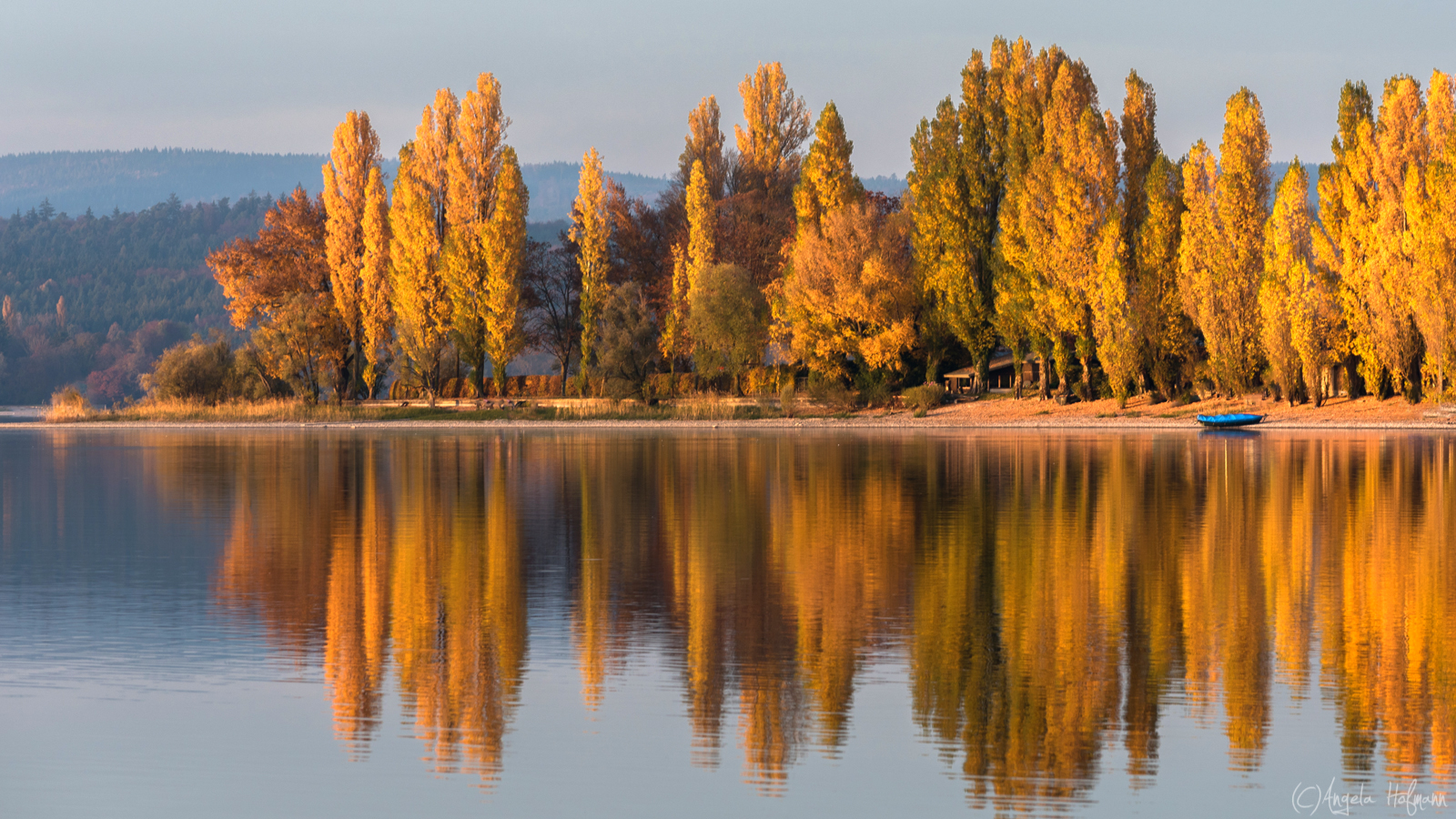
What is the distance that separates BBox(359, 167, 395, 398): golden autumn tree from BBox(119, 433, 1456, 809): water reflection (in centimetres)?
4194

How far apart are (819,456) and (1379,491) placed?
15957mm

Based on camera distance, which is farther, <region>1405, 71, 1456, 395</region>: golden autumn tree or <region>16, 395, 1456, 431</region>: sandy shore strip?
<region>16, 395, 1456, 431</region>: sandy shore strip

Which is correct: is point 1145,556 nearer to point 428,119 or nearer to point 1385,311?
point 1385,311

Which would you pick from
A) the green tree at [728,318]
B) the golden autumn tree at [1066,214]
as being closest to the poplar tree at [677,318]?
the green tree at [728,318]

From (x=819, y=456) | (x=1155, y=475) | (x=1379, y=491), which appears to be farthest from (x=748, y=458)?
(x=1379, y=491)

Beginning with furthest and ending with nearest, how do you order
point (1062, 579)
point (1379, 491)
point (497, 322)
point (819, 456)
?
point (497, 322)
point (819, 456)
point (1379, 491)
point (1062, 579)

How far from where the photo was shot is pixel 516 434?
5612 cm

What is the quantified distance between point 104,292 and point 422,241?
335 ft

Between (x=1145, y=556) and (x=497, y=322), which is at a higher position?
(x=497, y=322)

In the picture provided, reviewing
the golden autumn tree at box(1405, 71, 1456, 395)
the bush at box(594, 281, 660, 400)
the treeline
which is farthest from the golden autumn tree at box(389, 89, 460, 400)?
the treeline

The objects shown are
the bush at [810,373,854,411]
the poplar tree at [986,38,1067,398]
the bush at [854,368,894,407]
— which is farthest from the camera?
the bush at [810,373,854,411]

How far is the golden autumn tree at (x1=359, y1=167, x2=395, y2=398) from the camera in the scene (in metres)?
68.0

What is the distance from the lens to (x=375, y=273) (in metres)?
68.1

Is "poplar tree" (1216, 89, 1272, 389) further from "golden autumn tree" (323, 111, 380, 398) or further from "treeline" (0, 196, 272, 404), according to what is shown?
"treeline" (0, 196, 272, 404)
